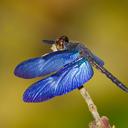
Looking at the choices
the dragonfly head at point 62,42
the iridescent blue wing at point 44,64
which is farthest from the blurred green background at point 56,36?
the dragonfly head at point 62,42

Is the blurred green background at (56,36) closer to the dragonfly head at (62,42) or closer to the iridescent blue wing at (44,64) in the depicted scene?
the iridescent blue wing at (44,64)

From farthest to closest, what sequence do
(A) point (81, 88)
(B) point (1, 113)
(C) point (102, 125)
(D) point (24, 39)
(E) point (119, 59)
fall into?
(D) point (24, 39) < (E) point (119, 59) < (B) point (1, 113) < (A) point (81, 88) < (C) point (102, 125)

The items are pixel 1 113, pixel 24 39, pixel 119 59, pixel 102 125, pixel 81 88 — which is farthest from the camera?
pixel 24 39

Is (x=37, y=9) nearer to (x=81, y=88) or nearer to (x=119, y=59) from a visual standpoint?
(x=119, y=59)

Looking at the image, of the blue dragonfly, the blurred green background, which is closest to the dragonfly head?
the blue dragonfly

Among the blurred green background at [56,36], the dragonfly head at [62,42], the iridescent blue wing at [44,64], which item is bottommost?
the dragonfly head at [62,42]

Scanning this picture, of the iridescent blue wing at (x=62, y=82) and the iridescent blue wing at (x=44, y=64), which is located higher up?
the iridescent blue wing at (x=44, y=64)

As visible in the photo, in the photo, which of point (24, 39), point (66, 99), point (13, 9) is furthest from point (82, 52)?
point (13, 9)

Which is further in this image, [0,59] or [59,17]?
[59,17]
